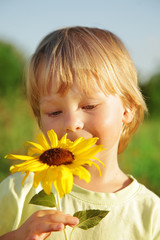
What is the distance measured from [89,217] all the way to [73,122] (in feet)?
1.50

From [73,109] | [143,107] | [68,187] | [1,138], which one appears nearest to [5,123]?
[1,138]

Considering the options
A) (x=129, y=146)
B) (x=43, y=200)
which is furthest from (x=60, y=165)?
(x=129, y=146)

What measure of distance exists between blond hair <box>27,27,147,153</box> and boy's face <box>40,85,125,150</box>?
0.04 m

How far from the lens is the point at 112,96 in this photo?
181 centimetres

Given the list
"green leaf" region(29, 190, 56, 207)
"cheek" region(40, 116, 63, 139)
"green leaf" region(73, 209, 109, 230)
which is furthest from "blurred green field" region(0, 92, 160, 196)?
"green leaf" region(29, 190, 56, 207)

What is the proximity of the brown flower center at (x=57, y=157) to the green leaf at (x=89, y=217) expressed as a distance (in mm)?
264

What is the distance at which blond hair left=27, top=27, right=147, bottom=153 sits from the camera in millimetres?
1748

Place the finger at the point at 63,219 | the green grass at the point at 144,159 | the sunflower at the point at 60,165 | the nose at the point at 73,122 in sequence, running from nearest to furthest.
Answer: the sunflower at the point at 60,165 < the finger at the point at 63,219 < the nose at the point at 73,122 < the green grass at the point at 144,159

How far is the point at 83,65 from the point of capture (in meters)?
1.78

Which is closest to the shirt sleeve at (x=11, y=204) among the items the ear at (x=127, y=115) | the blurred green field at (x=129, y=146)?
the ear at (x=127, y=115)

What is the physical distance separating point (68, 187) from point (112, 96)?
83 cm

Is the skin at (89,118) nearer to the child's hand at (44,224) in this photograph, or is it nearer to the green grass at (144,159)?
the child's hand at (44,224)

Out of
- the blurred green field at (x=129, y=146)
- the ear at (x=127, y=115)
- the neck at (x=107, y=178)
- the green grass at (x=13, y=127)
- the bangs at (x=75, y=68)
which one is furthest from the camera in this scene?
the green grass at (x=13, y=127)

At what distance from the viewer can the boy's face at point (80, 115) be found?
1.64 m
